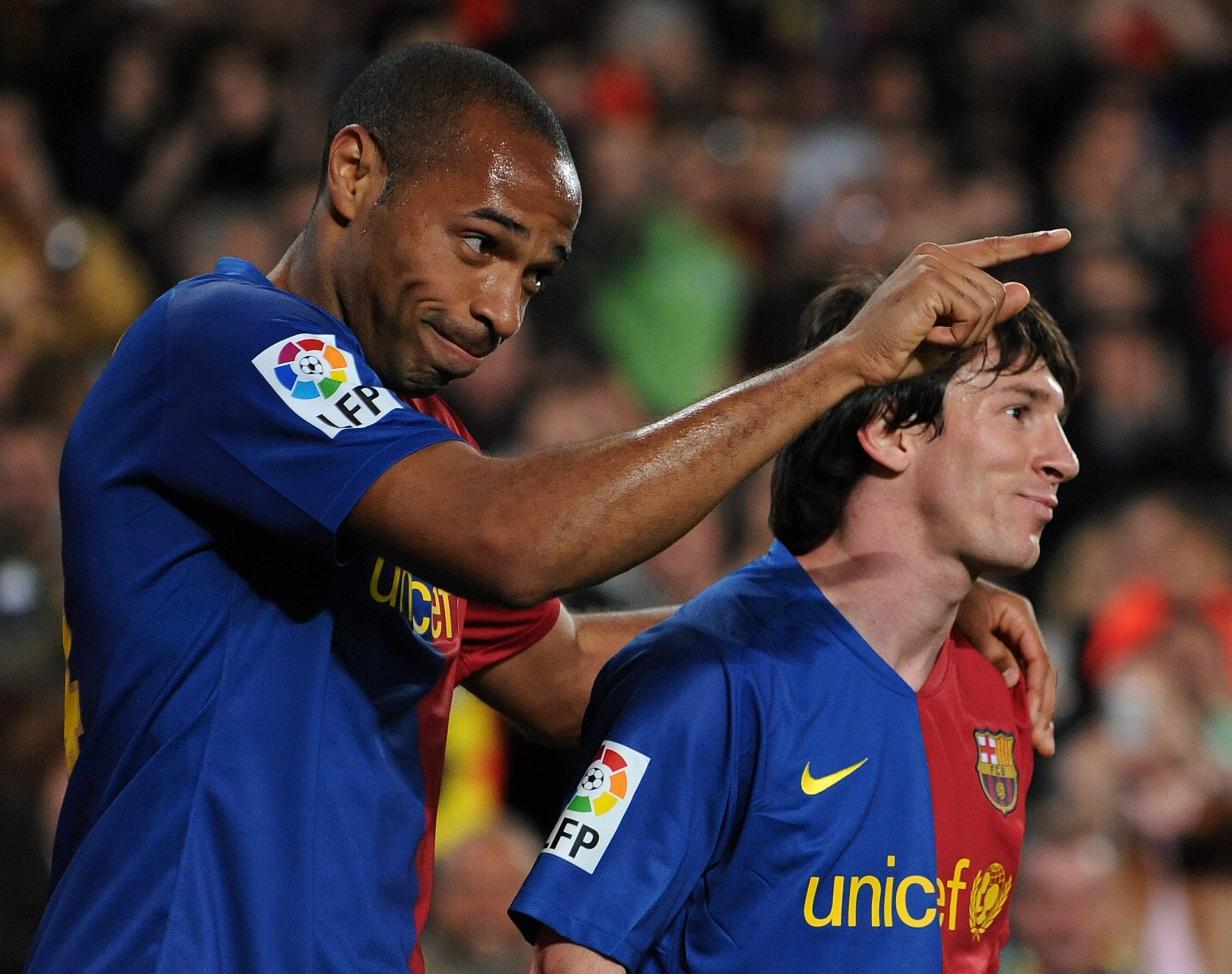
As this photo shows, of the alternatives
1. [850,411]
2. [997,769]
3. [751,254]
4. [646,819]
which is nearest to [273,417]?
[646,819]

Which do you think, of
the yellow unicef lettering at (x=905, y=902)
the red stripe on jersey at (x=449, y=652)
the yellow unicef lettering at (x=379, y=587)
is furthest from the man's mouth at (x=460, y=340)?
the yellow unicef lettering at (x=905, y=902)

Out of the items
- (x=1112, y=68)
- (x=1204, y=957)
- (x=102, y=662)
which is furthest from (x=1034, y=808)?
(x=1112, y=68)

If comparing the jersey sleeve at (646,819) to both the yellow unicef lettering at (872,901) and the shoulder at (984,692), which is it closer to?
the yellow unicef lettering at (872,901)

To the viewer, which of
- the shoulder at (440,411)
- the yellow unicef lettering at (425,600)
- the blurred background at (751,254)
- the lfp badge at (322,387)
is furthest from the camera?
the blurred background at (751,254)

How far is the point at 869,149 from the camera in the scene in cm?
869

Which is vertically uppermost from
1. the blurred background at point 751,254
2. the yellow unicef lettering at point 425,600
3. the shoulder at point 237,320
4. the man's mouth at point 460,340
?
the shoulder at point 237,320

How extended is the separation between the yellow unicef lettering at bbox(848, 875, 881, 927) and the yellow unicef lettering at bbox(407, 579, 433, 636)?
776mm

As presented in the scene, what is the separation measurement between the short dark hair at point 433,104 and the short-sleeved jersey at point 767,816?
85 cm

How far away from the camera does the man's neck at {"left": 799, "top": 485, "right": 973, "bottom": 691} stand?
2.81m

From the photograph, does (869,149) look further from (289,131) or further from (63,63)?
(63,63)

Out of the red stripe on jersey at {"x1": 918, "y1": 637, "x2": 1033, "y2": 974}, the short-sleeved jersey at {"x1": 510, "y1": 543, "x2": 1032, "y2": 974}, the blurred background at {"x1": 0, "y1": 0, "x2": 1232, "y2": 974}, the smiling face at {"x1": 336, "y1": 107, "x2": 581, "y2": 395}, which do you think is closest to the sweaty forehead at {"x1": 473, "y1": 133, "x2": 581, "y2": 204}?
the smiling face at {"x1": 336, "y1": 107, "x2": 581, "y2": 395}

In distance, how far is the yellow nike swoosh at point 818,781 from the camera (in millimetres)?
2613

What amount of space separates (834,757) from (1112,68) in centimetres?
735

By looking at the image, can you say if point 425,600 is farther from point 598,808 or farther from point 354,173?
point 354,173
